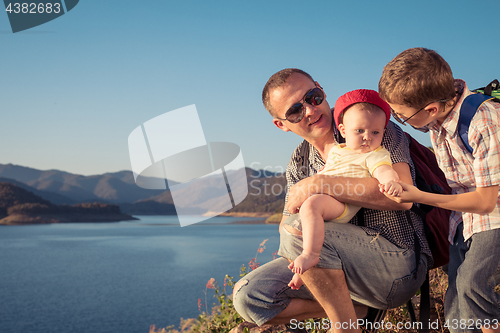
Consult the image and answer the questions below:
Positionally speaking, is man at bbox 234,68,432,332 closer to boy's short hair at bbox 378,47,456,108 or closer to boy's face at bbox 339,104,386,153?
boy's face at bbox 339,104,386,153

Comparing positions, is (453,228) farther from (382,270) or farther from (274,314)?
(274,314)

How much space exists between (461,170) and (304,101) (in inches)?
43.4

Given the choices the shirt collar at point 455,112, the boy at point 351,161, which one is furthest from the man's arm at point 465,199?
the shirt collar at point 455,112

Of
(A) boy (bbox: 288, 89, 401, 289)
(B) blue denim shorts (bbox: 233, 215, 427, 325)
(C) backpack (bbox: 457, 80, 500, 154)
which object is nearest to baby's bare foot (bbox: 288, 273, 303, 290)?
(A) boy (bbox: 288, 89, 401, 289)

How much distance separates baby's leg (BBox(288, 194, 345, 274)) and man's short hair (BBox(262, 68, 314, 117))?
954 millimetres

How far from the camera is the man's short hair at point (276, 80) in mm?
2865

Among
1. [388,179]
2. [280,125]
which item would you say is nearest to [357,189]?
[388,179]

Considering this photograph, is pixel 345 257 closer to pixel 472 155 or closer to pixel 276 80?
pixel 472 155

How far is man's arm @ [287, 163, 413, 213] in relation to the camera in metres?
2.25

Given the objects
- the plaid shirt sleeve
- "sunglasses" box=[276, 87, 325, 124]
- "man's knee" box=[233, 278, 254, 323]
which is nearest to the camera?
the plaid shirt sleeve

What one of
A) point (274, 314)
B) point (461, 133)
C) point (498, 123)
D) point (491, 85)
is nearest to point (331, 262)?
point (274, 314)

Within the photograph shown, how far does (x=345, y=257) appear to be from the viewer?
2.29 m

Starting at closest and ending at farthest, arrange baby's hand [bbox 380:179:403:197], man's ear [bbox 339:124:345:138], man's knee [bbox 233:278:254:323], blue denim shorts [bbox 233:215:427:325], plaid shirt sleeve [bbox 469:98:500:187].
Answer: plaid shirt sleeve [bbox 469:98:500:187] < baby's hand [bbox 380:179:403:197] < blue denim shorts [bbox 233:215:427:325] < man's ear [bbox 339:124:345:138] < man's knee [bbox 233:278:254:323]

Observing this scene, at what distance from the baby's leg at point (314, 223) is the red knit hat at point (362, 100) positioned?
58 centimetres
